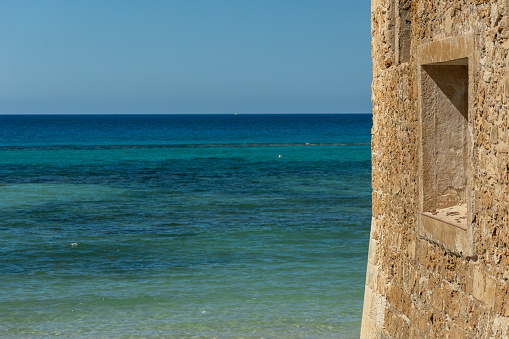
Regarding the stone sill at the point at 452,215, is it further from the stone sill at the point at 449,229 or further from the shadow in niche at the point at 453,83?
the shadow in niche at the point at 453,83

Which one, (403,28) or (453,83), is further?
(403,28)

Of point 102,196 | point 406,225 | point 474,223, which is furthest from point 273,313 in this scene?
point 102,196

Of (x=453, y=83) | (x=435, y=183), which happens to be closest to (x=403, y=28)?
(x=453, y=83)

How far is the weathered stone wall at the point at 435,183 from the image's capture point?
3.52 m

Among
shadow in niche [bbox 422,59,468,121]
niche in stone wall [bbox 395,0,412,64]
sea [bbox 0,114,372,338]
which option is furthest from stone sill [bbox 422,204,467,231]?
sea [bbox 0,114,372,338]

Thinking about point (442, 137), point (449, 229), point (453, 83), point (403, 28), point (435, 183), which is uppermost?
point (403, 28)

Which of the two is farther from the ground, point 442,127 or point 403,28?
point 403,28

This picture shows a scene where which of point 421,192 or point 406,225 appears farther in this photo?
point 406,225

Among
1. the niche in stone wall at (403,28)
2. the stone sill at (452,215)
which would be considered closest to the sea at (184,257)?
the stone sill at (452,215)

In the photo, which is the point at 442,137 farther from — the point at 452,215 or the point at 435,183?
the point at 452,215

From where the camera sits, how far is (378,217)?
5547 mm

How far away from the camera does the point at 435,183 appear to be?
452cm

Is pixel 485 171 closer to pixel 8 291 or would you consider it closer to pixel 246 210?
pixel 8 291

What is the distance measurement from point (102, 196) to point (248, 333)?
15.7m
